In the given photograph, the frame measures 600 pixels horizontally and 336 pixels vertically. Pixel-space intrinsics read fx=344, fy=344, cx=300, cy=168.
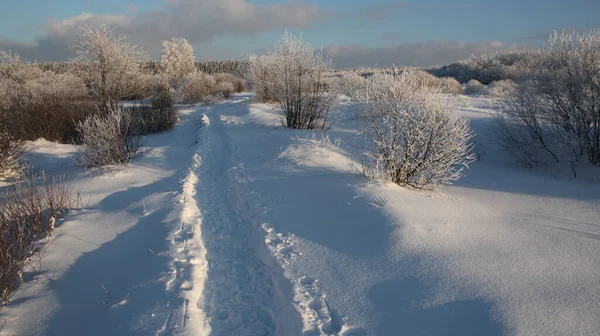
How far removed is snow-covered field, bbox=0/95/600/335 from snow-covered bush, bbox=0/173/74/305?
204 millimetres

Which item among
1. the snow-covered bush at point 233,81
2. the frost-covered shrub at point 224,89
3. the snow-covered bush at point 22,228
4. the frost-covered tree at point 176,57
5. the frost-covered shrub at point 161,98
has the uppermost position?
the frost-covered tree at point 176,57

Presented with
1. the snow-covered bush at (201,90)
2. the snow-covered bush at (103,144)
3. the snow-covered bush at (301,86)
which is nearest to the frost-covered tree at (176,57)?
the snow-covered bush at (201,90)

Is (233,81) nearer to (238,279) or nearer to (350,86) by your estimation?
(350,86)

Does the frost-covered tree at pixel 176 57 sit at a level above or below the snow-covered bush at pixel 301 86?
above

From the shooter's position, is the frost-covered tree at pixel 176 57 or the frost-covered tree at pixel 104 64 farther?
the frost-covered tree at pixel 176 57

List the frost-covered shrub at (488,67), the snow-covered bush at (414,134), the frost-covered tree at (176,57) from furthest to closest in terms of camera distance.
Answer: the frost-covered tree at (176,57), the frost-covered shrub at (488,67), the snow-covered bush at (414,134)

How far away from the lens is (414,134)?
267 inches

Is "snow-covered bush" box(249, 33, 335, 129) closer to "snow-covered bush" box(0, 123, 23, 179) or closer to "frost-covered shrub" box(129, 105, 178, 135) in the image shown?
"frost-covered shrub" box(129, 105, 178, 135)

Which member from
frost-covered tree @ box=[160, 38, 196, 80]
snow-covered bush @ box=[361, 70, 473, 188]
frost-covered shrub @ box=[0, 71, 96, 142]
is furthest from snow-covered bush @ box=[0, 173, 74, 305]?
frost-covered tree @ box=[160, 38, 196, 80]

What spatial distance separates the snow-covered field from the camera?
3.30m

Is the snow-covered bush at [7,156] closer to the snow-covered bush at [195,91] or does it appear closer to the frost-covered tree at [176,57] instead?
the snow-covered bush at [195,91]

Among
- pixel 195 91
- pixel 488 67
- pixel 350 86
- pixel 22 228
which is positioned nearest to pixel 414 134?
pixel 22 228

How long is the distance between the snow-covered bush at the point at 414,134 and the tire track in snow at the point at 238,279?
9.68ft

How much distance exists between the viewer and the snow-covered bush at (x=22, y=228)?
3959mm
